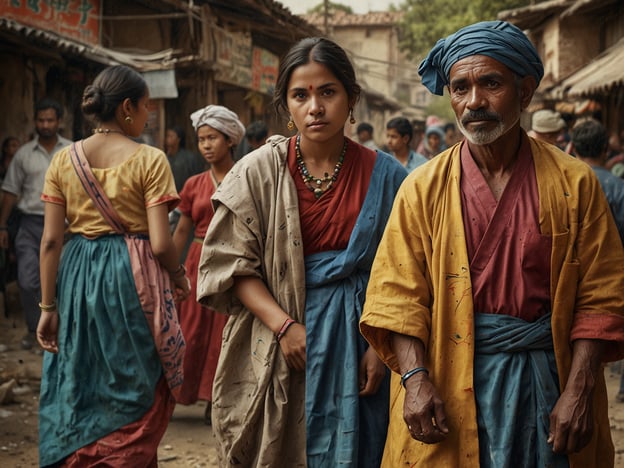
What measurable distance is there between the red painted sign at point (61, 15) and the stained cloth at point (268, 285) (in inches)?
270

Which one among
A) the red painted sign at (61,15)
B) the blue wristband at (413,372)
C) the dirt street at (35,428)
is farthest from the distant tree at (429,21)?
the blue wristband at (413,372)

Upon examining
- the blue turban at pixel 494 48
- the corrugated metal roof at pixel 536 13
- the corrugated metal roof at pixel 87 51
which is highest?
the corrugated metal roof at pixel 536 13

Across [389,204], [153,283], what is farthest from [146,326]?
[389,204]

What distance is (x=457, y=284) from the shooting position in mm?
2256

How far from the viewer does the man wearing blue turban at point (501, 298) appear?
220cm

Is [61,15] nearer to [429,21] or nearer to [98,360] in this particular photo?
[98,360]

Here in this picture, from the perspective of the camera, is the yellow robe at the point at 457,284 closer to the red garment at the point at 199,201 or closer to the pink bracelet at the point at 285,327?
the pink bracelet at the point at 285,327

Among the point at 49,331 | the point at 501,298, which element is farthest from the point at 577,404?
the point at 49,331

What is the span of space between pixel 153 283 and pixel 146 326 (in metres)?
0.21

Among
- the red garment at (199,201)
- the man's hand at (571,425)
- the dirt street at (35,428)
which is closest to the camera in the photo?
the man's hand at (571,425)

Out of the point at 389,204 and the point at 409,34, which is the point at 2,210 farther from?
the point at 409,34

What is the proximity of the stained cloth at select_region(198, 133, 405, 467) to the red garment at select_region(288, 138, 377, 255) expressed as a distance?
40 millimetres

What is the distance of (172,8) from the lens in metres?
12.6

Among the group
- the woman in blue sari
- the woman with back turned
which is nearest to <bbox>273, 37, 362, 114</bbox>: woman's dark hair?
the woman in blue sari
